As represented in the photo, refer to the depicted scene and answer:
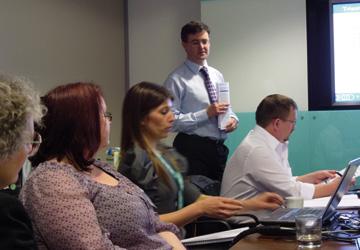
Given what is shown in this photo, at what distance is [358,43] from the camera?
4.18 metres

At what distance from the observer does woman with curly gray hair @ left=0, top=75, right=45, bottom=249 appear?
1.11 meters

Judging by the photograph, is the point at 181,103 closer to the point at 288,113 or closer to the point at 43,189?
the point at 288,113

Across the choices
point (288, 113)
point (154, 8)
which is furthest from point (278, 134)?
point (154, 8)

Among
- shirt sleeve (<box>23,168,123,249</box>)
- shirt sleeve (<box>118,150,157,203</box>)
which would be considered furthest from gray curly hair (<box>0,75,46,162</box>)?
shirt sleeve (<box>118,150,157,203</box>)

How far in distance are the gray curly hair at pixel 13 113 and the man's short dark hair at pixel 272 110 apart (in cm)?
201

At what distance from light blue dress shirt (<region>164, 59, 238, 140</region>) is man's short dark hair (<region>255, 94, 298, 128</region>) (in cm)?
70

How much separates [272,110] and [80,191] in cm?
176

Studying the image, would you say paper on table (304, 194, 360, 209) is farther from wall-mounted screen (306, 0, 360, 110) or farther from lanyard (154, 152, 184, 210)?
wall-mounted screen (306, 0, 360, 110)

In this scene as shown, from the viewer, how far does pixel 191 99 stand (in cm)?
391

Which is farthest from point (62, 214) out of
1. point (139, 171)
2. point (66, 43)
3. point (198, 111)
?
point (66, 43)

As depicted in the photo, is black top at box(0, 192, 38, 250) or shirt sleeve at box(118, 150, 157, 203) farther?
shirt sleeve at box(118, 150, 157, 203)

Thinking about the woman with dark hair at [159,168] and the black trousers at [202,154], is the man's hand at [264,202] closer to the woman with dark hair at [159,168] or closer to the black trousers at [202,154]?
the woman with dark hair at [159,168]

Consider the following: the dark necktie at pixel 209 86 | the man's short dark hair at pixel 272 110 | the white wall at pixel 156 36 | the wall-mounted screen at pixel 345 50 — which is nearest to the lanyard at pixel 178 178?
the man's short dark hair at pixel 272 110

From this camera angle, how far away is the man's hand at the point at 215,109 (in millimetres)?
3703
